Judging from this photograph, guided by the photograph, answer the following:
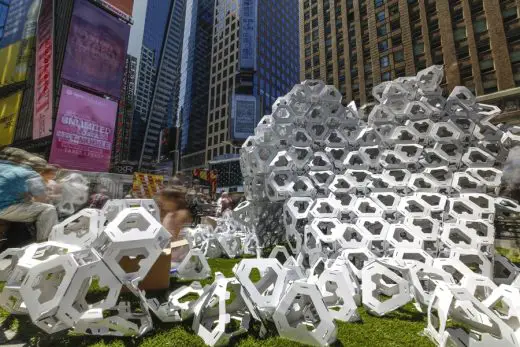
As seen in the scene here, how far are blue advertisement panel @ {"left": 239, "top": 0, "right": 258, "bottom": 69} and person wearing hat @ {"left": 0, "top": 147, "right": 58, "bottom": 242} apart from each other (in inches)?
2333

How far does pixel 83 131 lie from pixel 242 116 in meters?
25.5

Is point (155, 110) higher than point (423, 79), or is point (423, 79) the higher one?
point (155, 110)

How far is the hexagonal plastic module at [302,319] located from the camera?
2801mm

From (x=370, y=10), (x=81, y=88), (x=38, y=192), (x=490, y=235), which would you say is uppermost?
(x=370, y=10)

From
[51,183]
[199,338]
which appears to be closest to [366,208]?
[199,338]

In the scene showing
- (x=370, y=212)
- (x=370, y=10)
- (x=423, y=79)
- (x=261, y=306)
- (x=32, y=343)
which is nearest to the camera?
(x=32, y=343)

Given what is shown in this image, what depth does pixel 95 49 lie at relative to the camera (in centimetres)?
2767

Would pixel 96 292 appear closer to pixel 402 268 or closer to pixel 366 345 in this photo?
pixel 366 345

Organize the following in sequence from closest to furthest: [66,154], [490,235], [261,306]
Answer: [261,306] < [490,235] < [66,154]

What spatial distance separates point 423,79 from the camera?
25.5ft

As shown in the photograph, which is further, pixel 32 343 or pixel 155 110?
pixel 155 110

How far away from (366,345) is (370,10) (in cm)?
4364

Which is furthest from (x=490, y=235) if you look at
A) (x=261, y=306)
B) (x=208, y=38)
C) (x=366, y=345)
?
(x=208, y=38)

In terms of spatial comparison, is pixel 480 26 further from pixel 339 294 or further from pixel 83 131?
pixel 83 131
